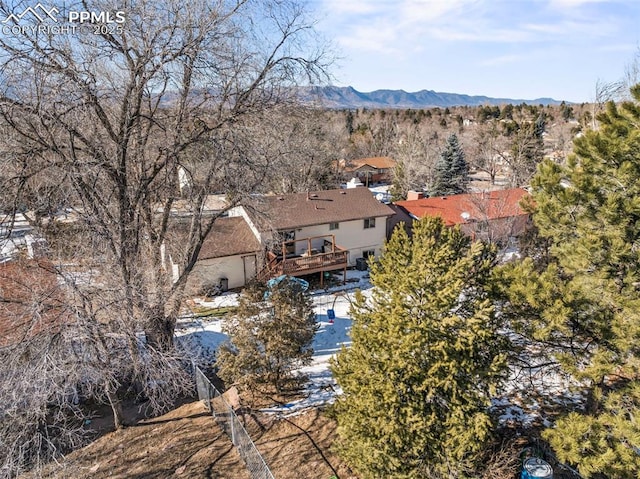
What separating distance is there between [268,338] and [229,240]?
12375 millimetres

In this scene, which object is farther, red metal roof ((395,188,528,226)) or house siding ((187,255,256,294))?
red metal roof ((395,188,528,226))

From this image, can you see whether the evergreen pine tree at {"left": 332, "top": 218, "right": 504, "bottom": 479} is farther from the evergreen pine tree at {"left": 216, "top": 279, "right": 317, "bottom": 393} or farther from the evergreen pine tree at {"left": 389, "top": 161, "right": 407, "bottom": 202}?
the evergreen pine tree at {"left": 389, "top": 161, "right": 407, "bottom": 202}

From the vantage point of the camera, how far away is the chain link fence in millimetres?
9413

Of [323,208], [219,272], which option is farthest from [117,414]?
[323,208]

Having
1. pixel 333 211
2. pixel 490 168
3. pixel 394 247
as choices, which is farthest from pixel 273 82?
pixel 490 168

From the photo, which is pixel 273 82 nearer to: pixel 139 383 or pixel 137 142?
pixel 137 142

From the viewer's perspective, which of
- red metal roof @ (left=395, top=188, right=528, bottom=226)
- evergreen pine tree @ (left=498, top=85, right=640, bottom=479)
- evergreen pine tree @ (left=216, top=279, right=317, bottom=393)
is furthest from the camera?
red metal roof @ (left=395, top=188, right=528, bottom=226)

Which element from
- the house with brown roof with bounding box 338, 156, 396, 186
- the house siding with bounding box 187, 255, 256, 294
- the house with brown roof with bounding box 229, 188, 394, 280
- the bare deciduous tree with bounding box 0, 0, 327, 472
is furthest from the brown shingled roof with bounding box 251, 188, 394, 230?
the house with brown roof with bounding box 338, 156, 396, 186

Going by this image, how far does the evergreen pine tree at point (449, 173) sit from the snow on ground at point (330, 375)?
77.5 ft

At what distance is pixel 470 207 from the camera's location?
3009 centimetres

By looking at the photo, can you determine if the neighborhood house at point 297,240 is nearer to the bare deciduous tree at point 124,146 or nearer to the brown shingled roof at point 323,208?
the brown shingled roof at point 323,208

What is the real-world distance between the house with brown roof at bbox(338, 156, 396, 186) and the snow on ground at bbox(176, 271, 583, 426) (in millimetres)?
33450

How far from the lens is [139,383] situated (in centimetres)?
1410

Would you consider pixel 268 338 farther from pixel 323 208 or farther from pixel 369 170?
pixel 369 170
